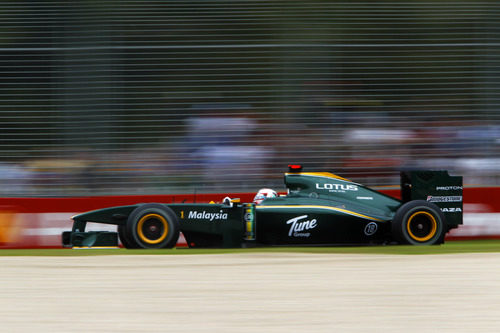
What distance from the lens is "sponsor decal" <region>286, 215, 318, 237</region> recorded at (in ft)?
23.0

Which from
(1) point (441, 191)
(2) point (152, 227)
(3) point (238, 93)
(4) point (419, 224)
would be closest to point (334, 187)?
(4) point (419, 224)

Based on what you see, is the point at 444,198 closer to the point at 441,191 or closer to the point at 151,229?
the point at 441,191

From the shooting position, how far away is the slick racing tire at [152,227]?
273 inches

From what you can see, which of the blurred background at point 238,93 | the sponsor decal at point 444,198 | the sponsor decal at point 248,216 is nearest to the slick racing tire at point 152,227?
the sponsor decal at point 248,216

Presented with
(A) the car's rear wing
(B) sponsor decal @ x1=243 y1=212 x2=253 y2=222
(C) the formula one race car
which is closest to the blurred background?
(A) the car's rear wing

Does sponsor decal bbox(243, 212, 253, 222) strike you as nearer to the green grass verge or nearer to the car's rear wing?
the green grass verge

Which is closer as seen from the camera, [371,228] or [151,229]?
[151,229]

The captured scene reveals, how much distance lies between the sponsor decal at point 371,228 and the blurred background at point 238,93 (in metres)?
1.85

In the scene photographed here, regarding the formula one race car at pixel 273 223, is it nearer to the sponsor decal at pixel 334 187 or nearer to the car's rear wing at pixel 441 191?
the sponsor decal at pixel 334 187

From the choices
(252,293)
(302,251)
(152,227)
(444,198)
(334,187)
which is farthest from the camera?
(444,198)

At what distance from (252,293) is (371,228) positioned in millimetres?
2803

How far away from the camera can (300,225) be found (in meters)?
7.02

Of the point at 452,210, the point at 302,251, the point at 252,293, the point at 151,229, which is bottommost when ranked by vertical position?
the point at 252,293

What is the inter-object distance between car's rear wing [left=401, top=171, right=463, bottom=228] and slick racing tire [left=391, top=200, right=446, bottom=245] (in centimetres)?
23
